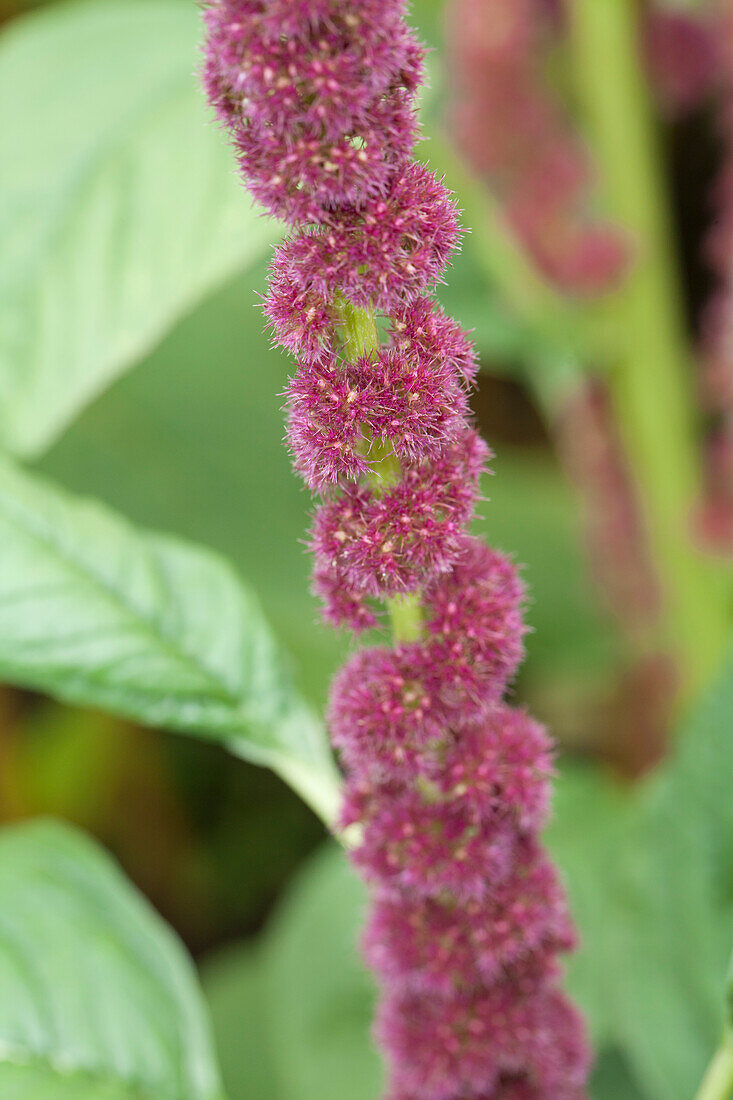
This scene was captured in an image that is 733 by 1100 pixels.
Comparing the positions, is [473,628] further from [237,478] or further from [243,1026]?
[237,478]

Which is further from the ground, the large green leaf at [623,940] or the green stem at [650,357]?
the green stem at [650,357]

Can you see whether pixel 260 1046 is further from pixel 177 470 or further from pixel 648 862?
pixel 177 470

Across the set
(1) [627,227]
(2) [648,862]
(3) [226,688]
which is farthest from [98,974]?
(1) [627,227]

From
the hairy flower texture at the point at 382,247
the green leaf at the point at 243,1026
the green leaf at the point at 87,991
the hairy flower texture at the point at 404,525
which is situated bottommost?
the green leaf at the point at 243,1026

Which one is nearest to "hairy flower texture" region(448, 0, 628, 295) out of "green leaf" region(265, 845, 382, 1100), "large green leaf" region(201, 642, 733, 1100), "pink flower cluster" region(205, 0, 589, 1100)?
"large green leaf" region(201, 642, 733, 1100)

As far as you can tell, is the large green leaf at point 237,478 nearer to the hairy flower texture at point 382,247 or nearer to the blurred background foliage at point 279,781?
the blurred background foliage at point 279,781

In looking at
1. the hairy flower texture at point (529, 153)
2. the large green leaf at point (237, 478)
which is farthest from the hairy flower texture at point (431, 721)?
the large green leaf at point (237, 478)

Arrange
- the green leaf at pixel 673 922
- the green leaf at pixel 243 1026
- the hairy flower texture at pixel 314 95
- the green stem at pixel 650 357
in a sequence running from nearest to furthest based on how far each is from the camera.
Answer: the hairy flower texture at pixel 314 95 < the green leaf at pixel 673 922 < the green leaf at pixel 243 1026 < the green stem at pixel 650 357
